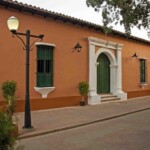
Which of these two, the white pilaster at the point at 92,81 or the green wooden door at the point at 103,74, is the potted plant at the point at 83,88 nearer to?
the white pilaster at the point at 92,81

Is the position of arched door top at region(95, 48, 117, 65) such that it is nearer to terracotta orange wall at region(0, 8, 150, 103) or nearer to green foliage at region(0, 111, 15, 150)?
terracotta orange wall at region(0, 8, 150, 103)

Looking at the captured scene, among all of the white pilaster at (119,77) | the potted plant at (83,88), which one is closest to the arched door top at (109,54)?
the white pilaster at (119,77)

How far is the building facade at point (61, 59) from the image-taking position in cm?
1326

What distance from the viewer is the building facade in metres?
13.3

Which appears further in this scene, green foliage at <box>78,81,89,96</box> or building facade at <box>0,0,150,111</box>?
green foliage at <box>78,81,89,96</box>

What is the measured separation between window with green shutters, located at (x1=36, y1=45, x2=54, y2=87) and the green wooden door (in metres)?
4.68

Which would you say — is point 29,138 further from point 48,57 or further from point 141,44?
point 141,44

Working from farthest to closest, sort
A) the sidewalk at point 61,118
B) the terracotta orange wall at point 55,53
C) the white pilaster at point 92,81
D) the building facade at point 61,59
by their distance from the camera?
the white pilaster at point 92,81 → the building facade at point 61,59 → the terracotta orange wall at point 55,53 → the sidewalk at point 61,118

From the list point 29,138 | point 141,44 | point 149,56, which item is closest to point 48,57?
point 29,138

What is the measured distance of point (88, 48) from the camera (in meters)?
17.6

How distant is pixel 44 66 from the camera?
14664 mm

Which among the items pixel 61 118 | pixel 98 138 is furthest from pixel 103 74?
pixel 98 138

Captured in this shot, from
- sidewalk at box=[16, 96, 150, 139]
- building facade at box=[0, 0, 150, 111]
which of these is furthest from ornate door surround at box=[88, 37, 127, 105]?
sidewalk at box=[16, 96, 150, 139]

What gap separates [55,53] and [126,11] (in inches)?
222
